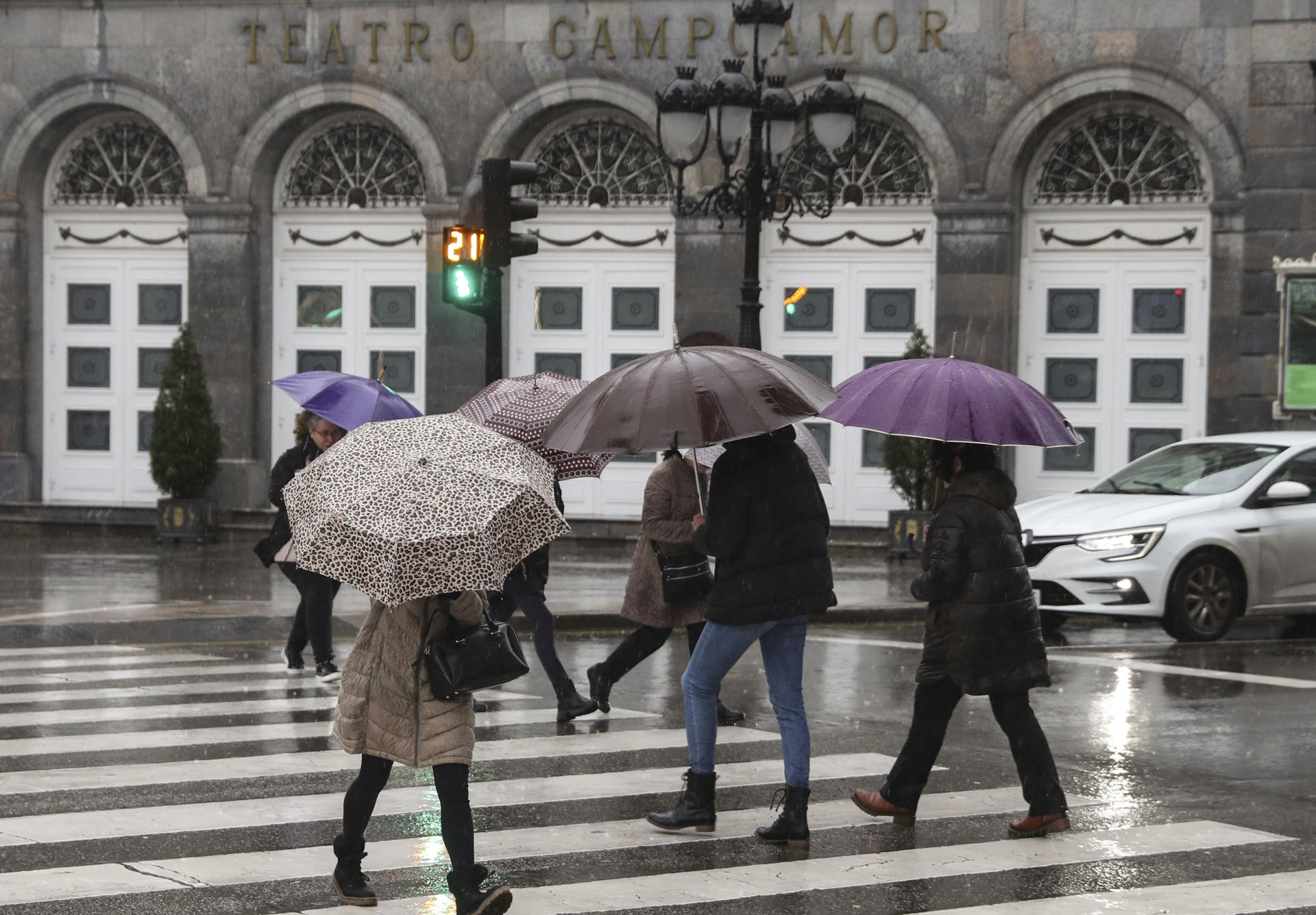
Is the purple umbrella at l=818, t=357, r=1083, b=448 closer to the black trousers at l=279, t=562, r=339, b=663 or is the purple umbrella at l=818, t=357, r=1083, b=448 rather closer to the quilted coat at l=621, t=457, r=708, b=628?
the quilted coat at l=621, t=457, r=708, b=628

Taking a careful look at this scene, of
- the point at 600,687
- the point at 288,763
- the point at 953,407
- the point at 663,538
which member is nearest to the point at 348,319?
the point at 600,687

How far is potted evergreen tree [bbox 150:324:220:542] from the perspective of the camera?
73.9 ft

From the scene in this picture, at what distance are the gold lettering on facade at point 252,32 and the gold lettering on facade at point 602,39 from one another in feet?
14.6

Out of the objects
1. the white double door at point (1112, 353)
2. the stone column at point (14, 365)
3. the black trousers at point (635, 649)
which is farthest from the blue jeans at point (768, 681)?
the stone column at point (14, 365)

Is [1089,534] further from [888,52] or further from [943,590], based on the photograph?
[888,52]

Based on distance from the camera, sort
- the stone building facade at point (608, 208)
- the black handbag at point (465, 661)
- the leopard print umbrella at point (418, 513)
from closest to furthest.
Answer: the leopard print umbrella at point (418, 513) → the black handbag at point (465, 661) → the stone building facade at point (608, 208)

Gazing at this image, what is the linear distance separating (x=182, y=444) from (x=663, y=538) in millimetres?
14223

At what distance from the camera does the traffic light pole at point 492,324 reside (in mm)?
13281

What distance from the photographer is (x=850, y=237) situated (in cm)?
2288

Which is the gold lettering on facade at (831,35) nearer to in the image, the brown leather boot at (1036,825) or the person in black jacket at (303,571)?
the person in black jacket at (303,571)

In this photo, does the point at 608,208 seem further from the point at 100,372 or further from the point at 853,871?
the point at 853,871

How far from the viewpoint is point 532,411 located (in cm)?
983

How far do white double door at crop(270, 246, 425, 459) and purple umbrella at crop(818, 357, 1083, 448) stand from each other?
16672 millimetres

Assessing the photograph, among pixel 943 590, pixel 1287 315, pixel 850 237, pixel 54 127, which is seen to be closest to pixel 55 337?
pixel 54 127
